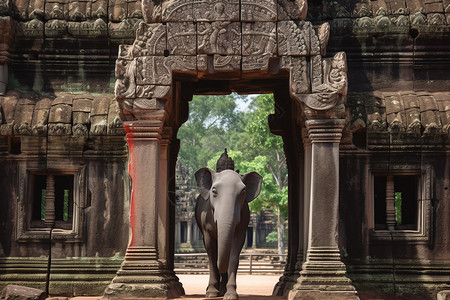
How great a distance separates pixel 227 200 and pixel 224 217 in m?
0.24

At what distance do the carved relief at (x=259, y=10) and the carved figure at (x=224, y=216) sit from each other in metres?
1.93

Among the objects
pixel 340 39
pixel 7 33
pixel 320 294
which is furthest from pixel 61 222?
pixel 340 39

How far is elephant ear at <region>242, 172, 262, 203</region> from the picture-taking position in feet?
32.1

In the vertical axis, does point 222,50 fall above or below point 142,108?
above

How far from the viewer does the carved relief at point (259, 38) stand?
9125mm

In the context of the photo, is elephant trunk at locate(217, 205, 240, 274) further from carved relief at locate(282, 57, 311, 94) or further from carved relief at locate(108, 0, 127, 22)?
carved relief at locate(108, 0, 127, 22)

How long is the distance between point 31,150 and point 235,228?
10.1 ft

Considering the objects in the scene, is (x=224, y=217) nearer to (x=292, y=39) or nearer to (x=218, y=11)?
(x=292, y=39)

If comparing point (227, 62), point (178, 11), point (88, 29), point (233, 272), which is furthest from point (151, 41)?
point (233, 272)

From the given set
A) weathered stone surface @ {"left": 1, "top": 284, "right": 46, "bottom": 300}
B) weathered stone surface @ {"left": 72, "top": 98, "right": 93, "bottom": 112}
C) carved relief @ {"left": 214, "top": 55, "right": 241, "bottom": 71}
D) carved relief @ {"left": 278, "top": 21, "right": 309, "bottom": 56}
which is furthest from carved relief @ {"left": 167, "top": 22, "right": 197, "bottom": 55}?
weathered stone surface @ {"left": 1, "top": 284, "right": 46, "bottom": 300}

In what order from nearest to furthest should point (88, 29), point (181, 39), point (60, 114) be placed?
point (181, 39)
point (60, 114)
point (88, 29)

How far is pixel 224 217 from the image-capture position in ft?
29.2

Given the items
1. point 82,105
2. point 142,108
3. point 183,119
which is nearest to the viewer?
point 142,108

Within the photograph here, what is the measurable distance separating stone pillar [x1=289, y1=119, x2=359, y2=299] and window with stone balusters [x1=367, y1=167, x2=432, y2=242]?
1.33m
